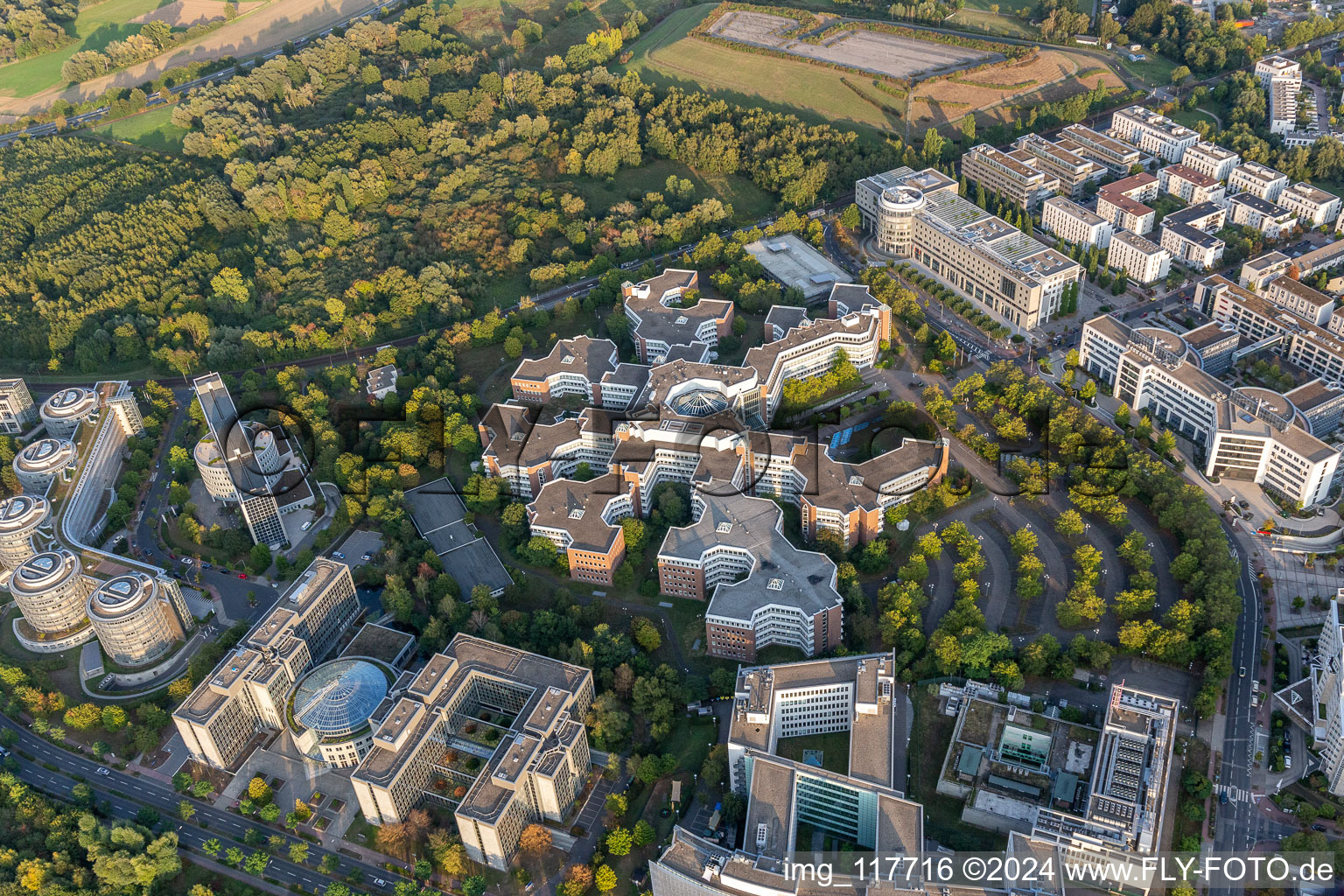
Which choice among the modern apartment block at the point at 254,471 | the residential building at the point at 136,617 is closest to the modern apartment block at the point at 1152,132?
the modern apartment block at the point at 254,471

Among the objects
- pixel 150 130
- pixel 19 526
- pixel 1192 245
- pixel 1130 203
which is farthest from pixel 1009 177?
pixel 150 130

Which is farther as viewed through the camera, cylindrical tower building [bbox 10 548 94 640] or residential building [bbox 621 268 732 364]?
residential building [bbox 621 268 732 364]

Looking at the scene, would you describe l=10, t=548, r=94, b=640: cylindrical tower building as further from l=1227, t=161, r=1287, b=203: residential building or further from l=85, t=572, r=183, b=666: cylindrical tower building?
l=1227, t=161, r=1287, b=203: residential building

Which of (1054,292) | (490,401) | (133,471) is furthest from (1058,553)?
(133,471)

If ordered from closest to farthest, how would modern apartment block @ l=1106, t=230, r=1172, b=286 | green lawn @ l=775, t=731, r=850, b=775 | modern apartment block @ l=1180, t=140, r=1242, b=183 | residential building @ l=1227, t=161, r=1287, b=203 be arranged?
green lawn @ l=775, t=731, r=850, b=775, modern apartment block @ l=1106, t=230, r=1172, b=286, residential building @ l=1227, t=161, r=1287, b=203, modern apartment block @ l=1180, t=140, r=1242, b=183

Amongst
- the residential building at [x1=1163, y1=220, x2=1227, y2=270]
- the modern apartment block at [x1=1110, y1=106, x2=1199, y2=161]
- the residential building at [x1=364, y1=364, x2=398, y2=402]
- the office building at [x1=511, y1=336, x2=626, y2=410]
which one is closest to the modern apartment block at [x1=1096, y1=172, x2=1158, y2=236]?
the residential building at [x1=1163, y1=220, x2=1227, y2=270]

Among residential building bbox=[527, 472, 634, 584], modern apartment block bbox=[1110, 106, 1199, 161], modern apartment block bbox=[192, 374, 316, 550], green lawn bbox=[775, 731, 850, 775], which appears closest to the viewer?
green lawn bbox=[775, 731, 850, 775]
